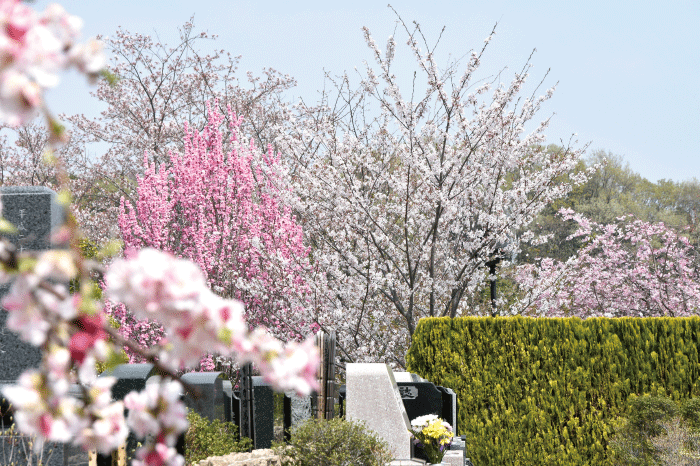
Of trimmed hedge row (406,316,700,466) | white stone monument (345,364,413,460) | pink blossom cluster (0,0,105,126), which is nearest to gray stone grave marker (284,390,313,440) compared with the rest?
white stone monument (345,364,413,460)

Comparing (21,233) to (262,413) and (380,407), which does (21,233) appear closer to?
(262,413)

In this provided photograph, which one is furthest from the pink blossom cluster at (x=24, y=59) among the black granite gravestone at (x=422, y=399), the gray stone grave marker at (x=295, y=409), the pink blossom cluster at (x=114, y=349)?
the black granite gravestone at (x=422, y=399)

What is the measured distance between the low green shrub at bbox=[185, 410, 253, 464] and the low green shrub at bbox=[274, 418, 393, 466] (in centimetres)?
98

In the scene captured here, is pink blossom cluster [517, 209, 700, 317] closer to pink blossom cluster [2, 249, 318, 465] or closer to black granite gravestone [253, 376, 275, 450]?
black granite gravestone [253, 376, 275, 450]

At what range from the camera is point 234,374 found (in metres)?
13.0

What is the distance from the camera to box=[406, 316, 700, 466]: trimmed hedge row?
814 cm

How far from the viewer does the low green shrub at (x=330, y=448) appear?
5.38m

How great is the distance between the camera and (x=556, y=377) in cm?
827

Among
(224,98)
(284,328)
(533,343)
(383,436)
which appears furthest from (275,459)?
(224,98)

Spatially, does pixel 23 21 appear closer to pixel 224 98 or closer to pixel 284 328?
pixel 284 328

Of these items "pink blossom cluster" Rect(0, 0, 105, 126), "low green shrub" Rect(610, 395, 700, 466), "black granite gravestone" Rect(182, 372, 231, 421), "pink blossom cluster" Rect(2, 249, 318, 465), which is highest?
"pink blossom cluster" Rect(0, 0, 105, 126)

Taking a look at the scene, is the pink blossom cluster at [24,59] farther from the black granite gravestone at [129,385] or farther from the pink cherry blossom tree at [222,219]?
the pink cherry blossom tree at [222,219]

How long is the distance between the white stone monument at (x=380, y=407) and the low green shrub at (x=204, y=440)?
1.40 meters

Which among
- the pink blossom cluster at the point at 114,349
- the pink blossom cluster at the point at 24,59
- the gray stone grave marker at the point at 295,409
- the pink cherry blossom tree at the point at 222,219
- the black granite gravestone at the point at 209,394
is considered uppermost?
the pink cherry blossom tree at the point at 222,219
